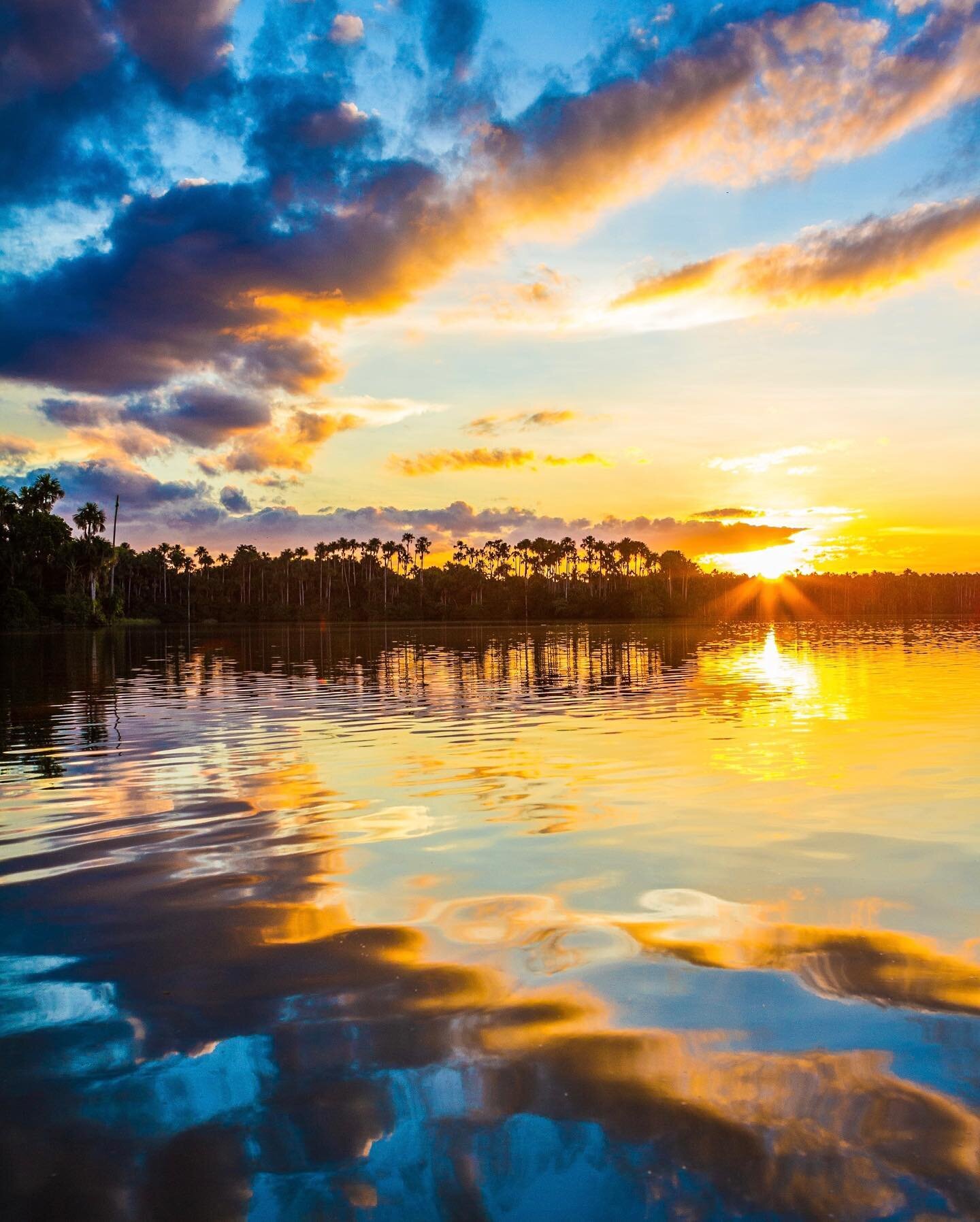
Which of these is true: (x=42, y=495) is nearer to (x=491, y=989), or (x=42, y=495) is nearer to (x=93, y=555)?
(x=93, y=555)

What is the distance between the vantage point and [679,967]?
6754 mm

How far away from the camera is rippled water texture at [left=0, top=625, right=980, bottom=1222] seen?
427cm

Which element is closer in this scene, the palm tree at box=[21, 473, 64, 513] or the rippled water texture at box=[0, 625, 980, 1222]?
the rippled water texture at box=[0, 625, 980, 1222]

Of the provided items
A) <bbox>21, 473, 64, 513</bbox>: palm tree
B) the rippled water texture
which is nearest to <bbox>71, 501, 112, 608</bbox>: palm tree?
<bbox>21, 473, 64, 513</bbox>: palm tree

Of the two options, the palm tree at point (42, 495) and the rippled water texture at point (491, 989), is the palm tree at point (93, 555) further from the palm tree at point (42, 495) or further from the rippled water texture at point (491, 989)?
the rippled water texture at point (491, 989)

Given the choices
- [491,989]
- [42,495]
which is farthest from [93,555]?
[491,989]

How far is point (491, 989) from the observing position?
6.39 metres

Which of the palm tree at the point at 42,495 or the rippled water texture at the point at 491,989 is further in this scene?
the palm tree at the point at 42,495

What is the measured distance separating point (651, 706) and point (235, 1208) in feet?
76.2

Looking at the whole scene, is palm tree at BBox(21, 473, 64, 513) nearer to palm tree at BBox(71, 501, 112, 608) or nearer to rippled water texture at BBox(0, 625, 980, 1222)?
palm tree at BBox(71, 501, 112, 608)

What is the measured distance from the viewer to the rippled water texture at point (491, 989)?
4.27 m

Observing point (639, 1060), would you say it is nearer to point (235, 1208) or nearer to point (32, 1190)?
point (235, 1208)

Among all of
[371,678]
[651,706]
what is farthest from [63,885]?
[371,678]

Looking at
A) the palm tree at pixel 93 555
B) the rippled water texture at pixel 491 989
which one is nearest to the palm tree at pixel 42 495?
the palm tree at pixel 93 555
